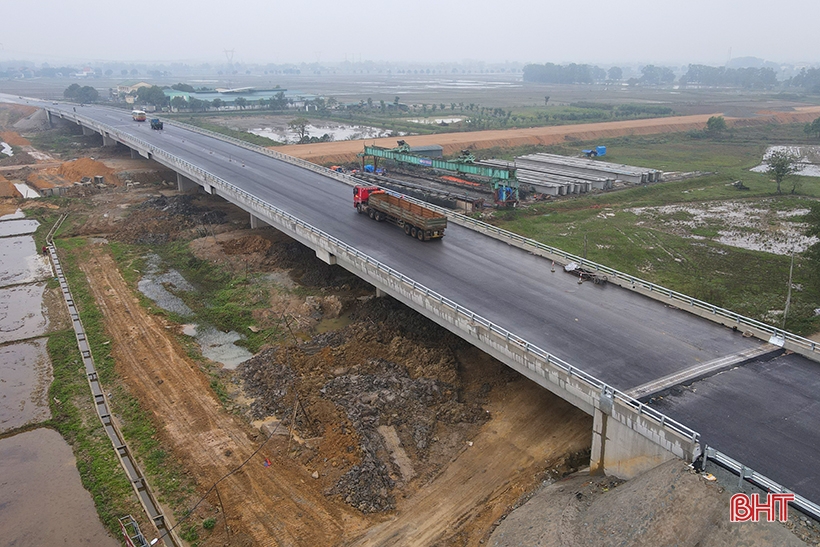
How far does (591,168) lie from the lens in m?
77.1

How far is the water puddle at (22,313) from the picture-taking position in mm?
35656

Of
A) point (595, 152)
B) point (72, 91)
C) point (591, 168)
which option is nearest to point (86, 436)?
point (591, 168)

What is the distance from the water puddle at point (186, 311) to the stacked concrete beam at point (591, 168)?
49.1m

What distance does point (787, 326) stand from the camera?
32.9 m

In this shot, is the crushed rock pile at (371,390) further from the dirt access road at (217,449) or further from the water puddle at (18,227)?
the water puddle at (18,227)

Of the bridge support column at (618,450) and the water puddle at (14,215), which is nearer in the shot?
the bridge support column at (618,450)

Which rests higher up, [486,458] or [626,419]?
[626,419]

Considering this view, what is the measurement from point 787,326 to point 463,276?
18624 millimetres

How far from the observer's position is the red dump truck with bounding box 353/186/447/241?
3819 cm

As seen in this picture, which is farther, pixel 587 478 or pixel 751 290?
pixel 751 290

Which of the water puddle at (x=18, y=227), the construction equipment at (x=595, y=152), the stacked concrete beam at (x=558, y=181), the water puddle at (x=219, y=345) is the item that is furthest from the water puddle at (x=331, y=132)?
the water puddle at (x=219, y=345)

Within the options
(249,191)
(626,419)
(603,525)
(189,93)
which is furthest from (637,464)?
(189,93)

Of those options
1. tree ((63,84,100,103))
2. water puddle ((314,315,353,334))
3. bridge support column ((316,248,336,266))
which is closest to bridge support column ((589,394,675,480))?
water puddle ((314,315,353,334))

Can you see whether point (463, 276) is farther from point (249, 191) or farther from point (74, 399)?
point (249, 191)
